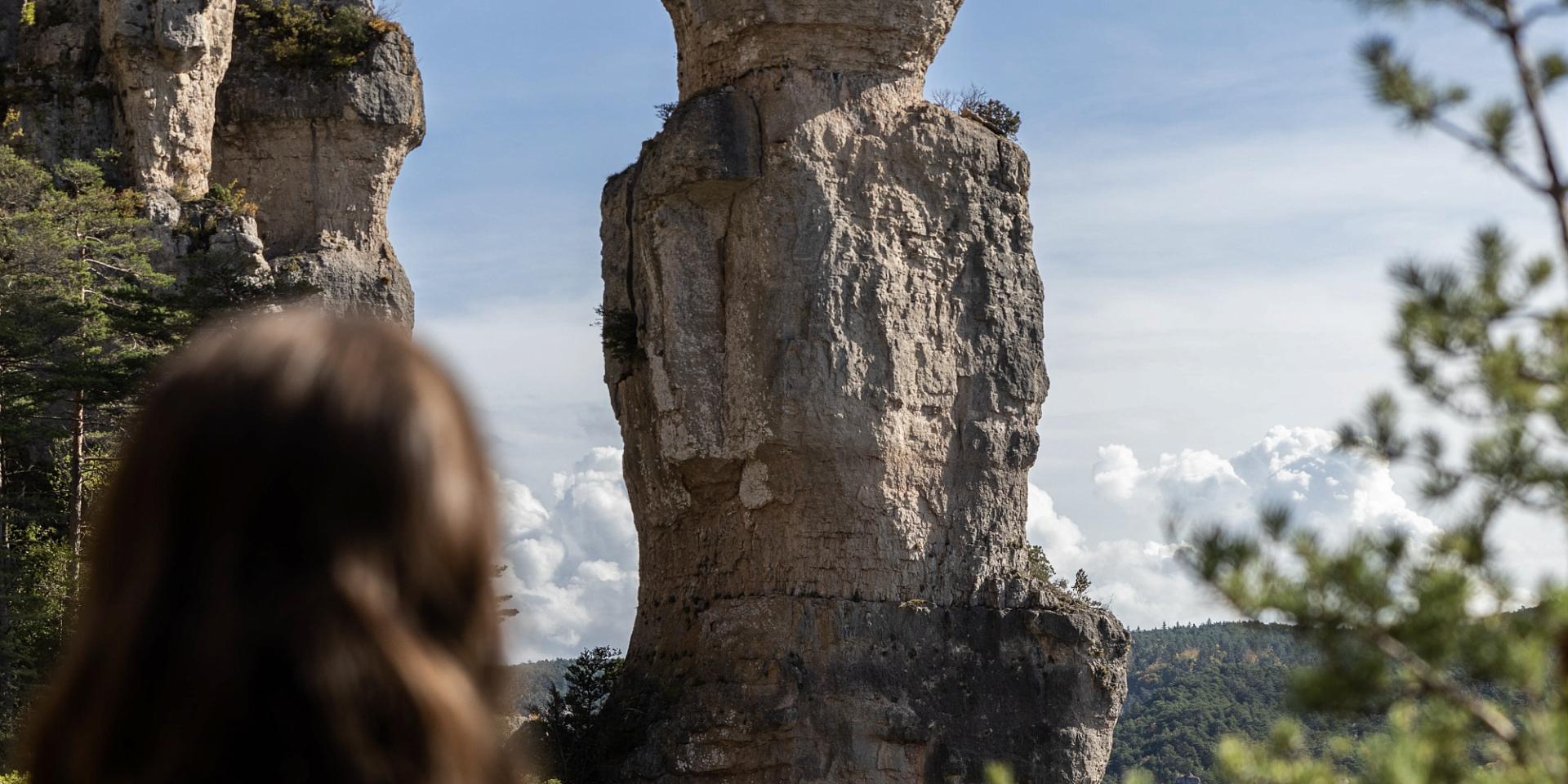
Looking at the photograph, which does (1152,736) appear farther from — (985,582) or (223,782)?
(223,782)

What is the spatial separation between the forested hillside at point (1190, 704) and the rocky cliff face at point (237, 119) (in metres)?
18.8

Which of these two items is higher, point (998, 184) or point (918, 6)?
point (918, 6)

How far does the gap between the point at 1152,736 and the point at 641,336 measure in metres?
31.2

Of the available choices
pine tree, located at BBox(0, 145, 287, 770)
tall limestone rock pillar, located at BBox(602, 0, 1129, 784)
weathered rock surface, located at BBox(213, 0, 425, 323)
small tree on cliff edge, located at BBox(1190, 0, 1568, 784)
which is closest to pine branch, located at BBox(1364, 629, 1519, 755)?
small tree on cliff edge, located at BBox(1190, 0, 1568, 784)

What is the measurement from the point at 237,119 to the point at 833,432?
1473 cm

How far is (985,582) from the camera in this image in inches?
728

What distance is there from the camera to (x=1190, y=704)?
49.7 metres

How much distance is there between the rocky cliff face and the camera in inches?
1003

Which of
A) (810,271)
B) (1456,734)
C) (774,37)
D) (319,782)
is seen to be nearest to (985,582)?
(810,271)

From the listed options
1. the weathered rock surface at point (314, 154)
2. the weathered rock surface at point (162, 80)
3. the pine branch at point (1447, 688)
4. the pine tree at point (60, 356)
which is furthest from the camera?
the weathered rock surface at point (314, 154)

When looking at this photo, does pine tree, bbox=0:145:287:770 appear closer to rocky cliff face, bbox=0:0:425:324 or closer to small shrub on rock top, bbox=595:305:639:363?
rocky cliff face, bbox=0:0:425:324

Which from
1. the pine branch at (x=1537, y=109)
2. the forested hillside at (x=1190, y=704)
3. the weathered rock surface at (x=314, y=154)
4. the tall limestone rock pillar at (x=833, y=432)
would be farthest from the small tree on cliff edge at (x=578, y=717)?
the forested hillside at (x=1190, y=704)

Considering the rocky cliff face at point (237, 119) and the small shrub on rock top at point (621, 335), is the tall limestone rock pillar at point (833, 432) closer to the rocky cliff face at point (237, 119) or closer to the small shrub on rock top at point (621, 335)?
the small shrub on rock top at point (621, 335)

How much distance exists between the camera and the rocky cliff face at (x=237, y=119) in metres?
25.5
